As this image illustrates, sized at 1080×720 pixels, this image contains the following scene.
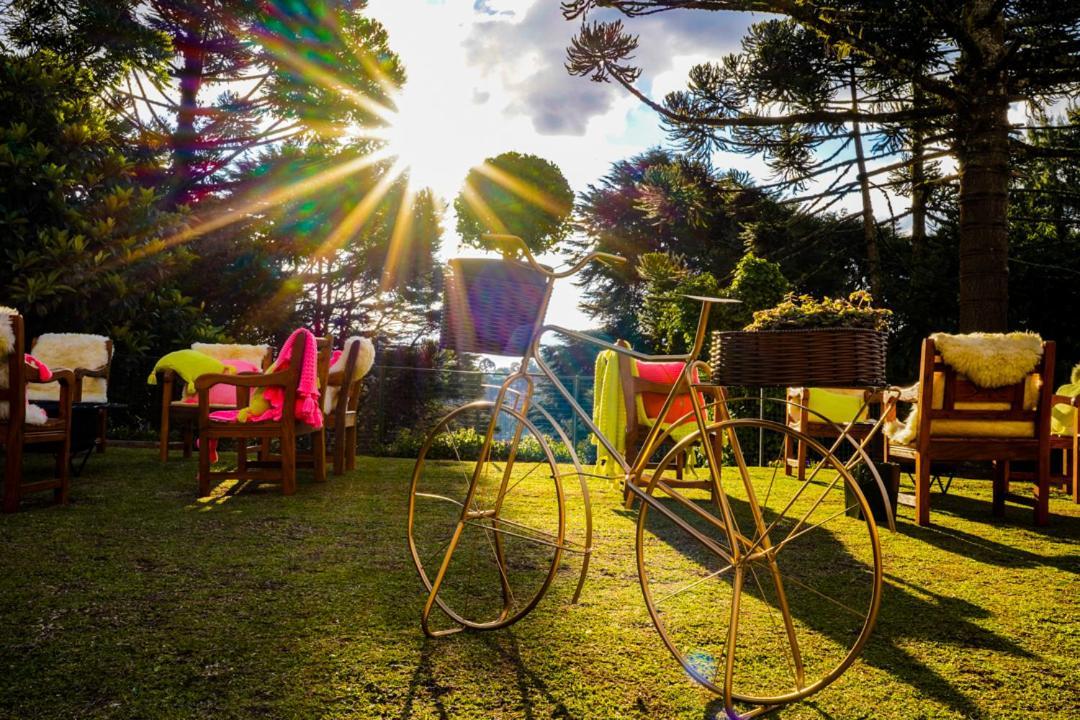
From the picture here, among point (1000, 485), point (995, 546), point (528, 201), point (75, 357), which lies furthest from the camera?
point (528, 201)

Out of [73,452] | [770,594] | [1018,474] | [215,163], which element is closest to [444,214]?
[215,163]

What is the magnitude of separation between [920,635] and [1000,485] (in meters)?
2.59

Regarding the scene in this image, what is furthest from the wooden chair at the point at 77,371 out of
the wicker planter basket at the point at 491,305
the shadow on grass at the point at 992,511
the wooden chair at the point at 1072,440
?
the wooden chair at the point at 1072,440

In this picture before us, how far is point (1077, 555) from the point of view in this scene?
134 inches

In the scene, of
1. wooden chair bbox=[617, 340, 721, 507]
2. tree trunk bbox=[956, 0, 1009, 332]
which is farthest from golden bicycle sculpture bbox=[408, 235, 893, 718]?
tree trunk bbox=[956, 0, 1009, 332]

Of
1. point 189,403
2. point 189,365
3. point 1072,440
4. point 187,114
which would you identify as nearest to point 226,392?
point 189,365

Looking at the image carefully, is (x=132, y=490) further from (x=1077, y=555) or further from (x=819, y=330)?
(x=1077, y=555)

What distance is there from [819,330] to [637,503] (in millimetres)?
3199

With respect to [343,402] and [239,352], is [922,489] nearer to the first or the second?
[343,402]

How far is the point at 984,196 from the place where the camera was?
21.6ft

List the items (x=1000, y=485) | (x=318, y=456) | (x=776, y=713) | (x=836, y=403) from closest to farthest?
1. (x=776, y=713)
2. (x=1000, y=485)
3. (x=318, y=456)
4. (x=836, y=403)

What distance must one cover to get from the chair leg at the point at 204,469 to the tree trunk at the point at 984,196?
5997 millimetres

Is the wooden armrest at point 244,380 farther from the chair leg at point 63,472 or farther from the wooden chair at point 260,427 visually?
the chair leg at point 63,472

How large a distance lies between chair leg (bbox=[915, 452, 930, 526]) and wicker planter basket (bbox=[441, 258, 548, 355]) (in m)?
2.96
